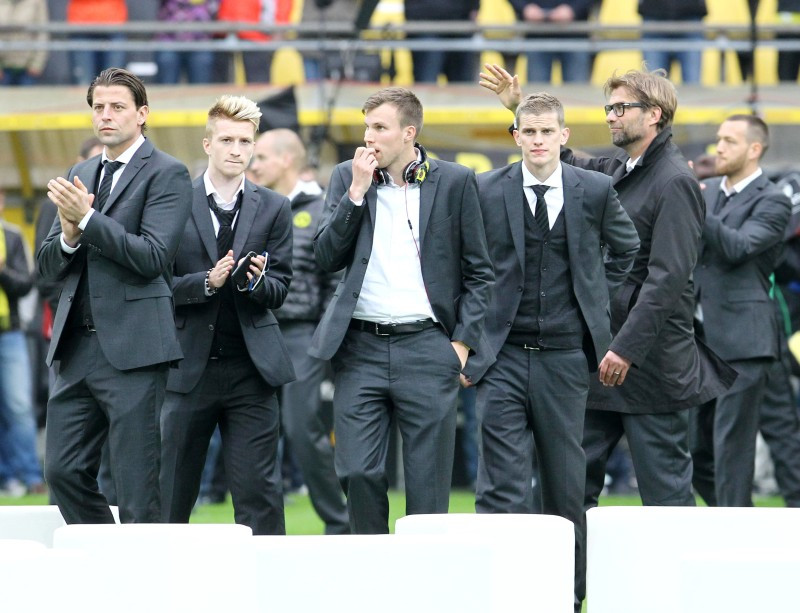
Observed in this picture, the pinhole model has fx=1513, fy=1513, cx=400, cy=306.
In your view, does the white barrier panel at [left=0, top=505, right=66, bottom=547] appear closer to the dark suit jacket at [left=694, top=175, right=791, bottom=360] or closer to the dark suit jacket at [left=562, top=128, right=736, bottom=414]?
the dark suit jacket at [left=562, top=128, right=736, bottom=414]

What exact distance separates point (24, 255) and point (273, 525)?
5311 millimetres

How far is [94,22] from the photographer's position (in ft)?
45.9

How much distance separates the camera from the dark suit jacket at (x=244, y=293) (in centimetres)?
732

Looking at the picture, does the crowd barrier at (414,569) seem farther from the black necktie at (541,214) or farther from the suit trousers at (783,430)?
the suit trousers at (783,430)

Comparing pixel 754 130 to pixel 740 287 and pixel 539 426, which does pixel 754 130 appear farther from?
pixel 539 426

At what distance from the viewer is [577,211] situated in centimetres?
720

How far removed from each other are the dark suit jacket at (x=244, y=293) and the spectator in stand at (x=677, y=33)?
7.22 meters

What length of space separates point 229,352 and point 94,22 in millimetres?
7432

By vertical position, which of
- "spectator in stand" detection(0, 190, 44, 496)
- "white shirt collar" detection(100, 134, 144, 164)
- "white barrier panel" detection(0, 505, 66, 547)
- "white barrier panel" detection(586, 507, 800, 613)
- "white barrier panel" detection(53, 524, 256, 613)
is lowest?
"spectator in stand" detection(0, 190, 44, 496)

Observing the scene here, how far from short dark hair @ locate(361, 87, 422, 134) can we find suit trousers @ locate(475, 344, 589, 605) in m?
1.17

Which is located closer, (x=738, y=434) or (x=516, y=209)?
(x=516, y=209)

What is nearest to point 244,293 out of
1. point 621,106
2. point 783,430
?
point 621,106

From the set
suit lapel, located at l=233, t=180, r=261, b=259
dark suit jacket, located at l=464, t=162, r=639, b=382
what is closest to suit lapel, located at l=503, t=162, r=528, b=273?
dark suit jacket, located at l=464, t=162, r=639, b=382

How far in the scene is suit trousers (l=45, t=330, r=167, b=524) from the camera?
677 centimetres
